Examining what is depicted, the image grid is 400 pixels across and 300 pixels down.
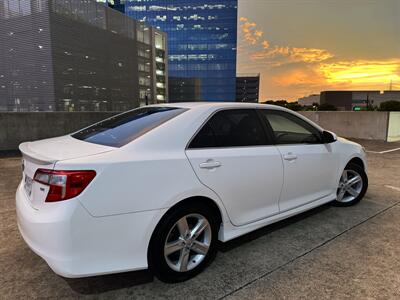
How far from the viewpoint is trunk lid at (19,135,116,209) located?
6.79 ft

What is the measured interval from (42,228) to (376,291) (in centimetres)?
263

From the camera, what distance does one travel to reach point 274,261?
2.81 m

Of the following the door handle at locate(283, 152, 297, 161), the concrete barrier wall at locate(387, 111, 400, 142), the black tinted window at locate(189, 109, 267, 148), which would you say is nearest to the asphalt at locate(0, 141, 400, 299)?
the door handle at locate(283, 152, 297, 161)

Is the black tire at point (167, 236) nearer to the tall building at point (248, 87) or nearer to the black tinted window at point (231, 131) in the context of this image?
the black tinted window at point (231, 131)

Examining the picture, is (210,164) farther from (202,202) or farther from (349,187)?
(349,187)

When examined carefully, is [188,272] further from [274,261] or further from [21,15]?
[21,15]

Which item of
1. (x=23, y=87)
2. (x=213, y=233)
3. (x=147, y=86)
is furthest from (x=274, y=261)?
(x=147, y=86)

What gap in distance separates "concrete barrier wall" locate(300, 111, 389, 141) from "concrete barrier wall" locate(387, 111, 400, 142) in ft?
0.52

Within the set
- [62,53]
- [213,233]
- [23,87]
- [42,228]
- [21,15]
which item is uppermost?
[21,15]

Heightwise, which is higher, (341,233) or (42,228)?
(42,228)

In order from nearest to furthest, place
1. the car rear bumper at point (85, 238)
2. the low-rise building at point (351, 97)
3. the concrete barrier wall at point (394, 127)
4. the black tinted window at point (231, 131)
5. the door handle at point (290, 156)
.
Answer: the car rear bumper at point (85, 238)
the black tinted window at point (231, 131)
the door handle at point (290, 156)
the concrete barrier wall at point (394, 127)
the low-rise building at point (351, 97)

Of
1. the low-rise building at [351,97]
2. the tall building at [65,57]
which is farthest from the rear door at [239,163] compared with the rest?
the low-rise building at [351,97]

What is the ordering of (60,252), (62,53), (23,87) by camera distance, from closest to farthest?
(60,252) < (23,87) < (62,53)

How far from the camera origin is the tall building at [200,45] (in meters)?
80.3
